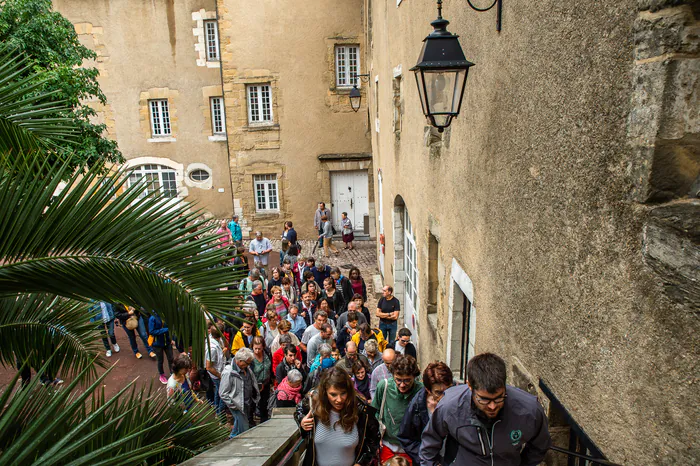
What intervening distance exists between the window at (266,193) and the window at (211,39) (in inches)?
166

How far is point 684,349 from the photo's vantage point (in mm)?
1901

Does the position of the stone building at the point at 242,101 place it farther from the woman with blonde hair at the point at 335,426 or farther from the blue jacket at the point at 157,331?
the woman with blonde hair at the point at 335,426

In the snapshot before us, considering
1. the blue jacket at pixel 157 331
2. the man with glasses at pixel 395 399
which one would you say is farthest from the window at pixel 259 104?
the man with glasses at pixel 395 399

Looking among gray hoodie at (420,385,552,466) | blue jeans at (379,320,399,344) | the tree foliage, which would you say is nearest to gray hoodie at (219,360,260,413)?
blue jeans at (379,320,399,344)

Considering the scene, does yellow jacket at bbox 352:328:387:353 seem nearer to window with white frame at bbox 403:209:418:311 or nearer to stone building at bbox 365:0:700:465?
window with white frame at bbox 403:209:418:311

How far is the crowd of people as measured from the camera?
9.09 ft

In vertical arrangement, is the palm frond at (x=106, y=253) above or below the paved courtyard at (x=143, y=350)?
above

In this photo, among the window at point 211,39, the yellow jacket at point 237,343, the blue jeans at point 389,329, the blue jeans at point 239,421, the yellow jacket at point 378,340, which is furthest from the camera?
the window at point 211,39

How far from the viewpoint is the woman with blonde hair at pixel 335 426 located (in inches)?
138

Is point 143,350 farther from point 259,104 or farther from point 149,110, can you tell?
point 149,110

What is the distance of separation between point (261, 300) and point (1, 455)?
6.99 metres

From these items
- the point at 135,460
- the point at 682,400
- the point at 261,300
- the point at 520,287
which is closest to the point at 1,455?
the point at 135,460

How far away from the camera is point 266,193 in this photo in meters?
18.3

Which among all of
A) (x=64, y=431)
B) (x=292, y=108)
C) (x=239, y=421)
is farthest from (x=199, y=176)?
(x=64, y=431)
